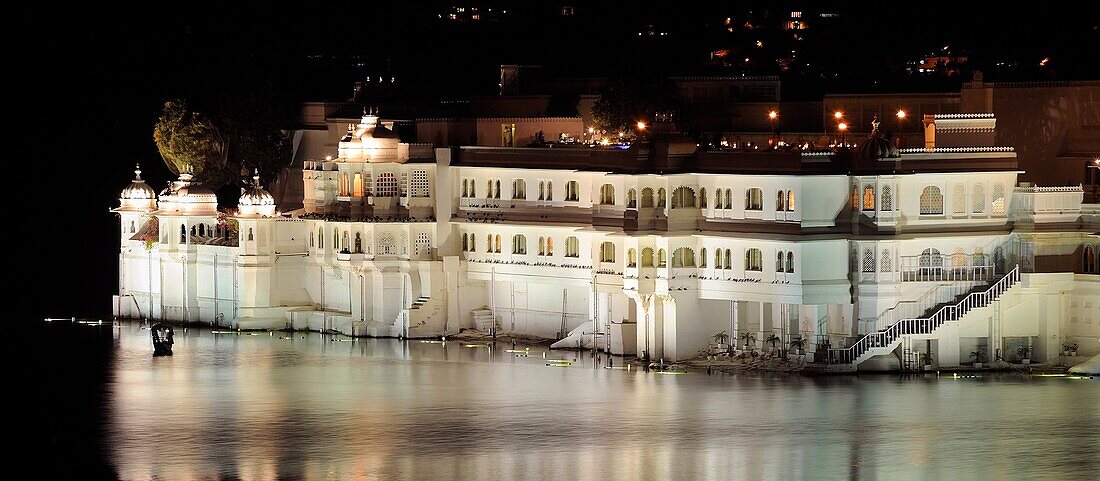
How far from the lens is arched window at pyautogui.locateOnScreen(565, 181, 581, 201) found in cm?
8325

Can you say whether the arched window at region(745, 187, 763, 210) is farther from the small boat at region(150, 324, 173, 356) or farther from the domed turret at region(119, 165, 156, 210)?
the domed turret at region(119, 165, 156, 210)

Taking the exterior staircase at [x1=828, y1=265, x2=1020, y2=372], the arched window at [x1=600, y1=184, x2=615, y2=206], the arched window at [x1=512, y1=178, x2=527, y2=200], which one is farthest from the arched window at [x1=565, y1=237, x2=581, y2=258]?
the exterior staircase at [x1=828, y1=265, x2=1020, y2=372]

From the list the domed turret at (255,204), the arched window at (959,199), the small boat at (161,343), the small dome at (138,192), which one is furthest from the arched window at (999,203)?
the small dome at (138,192)

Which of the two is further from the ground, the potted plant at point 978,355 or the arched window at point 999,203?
the arched window at point 999,203

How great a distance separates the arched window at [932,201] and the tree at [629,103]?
70.6ft

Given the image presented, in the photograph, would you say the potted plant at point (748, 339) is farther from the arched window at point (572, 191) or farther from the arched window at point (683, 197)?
the arched window at point (572, 191)

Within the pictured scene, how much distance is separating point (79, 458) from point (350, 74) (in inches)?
2586

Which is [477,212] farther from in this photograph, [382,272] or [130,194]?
[130,194]

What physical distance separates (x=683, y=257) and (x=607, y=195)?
4.03m

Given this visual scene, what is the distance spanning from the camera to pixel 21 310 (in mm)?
99375

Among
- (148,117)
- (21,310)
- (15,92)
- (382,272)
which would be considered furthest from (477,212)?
(15,92)

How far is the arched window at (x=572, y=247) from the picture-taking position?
82.9 m

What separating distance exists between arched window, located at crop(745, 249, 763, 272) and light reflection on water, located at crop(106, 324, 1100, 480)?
3.01 m

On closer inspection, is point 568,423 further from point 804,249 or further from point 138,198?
point 138,198
